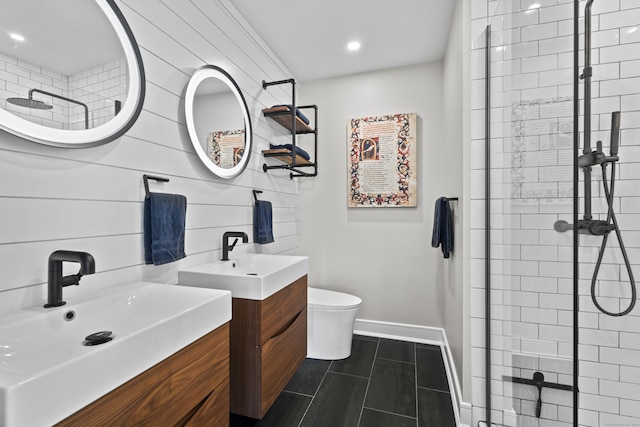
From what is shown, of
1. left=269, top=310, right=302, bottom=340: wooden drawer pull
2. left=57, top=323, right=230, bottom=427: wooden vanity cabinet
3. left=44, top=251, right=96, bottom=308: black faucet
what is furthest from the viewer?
left=269, top=310, right=302, bottom=340: wooden drawer pull

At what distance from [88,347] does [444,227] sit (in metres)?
2.06

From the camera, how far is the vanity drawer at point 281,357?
139cm

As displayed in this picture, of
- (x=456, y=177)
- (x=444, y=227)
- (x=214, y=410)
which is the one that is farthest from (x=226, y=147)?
(x=444, y=227)

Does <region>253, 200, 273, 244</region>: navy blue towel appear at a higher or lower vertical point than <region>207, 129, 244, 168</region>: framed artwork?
lower

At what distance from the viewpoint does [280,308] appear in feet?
5.02

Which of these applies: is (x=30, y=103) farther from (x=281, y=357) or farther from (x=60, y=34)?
(x=281, y=357)

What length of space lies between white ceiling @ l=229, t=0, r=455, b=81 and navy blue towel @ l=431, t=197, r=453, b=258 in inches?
51.1

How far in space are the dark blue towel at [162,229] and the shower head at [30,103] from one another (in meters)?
0.46

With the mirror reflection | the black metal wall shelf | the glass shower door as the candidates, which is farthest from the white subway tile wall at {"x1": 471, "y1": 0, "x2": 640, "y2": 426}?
the mirror reflection

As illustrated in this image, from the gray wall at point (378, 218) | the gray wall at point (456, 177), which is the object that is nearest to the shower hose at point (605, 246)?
the gray wall at point (456, 177)

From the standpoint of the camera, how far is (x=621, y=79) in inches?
49.3

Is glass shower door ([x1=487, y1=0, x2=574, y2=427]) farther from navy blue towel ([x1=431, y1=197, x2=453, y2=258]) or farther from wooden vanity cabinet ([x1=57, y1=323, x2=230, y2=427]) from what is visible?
wooden vanity cabinet ([x1=57, y1=323, x2=230, y2=427])

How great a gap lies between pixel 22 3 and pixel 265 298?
1.35m

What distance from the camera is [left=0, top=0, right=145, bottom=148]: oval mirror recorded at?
88 cm
